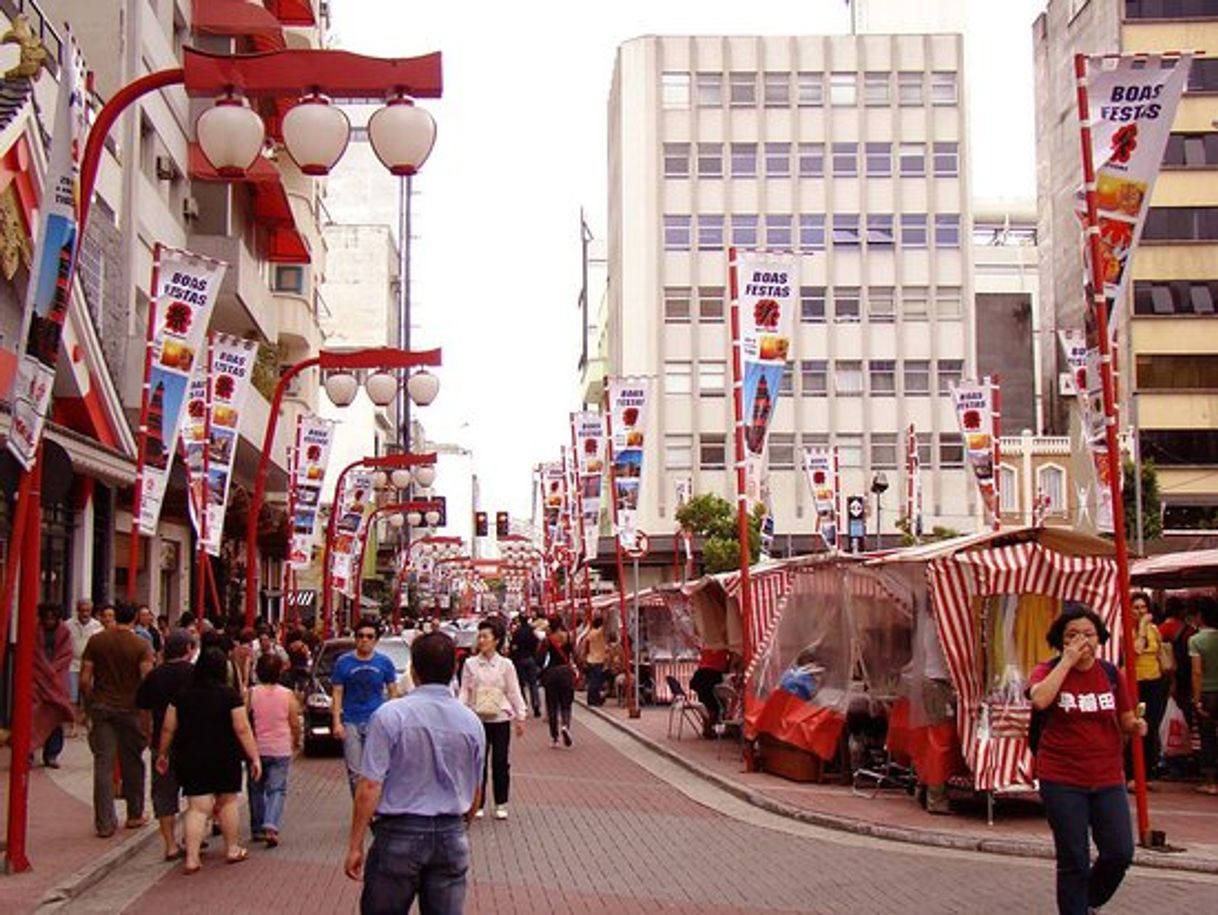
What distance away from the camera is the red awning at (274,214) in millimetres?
36438

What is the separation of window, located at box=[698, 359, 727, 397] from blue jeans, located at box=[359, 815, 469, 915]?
211 feet

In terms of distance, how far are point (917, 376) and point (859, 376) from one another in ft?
8.12

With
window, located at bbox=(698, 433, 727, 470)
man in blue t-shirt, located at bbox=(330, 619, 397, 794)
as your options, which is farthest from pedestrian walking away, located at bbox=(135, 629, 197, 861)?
window, located at bbox=(698, 433, 727, 470)

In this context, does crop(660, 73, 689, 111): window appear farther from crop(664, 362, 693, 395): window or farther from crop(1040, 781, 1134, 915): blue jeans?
crop(1040, 781, 1134, 915): blue jeans

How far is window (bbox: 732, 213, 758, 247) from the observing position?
2771 inches

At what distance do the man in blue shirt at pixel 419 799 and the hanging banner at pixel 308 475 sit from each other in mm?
27575

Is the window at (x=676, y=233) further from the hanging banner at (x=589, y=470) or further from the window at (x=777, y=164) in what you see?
the hanging banner at (x=589, y=470)

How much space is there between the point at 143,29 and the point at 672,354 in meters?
42.0

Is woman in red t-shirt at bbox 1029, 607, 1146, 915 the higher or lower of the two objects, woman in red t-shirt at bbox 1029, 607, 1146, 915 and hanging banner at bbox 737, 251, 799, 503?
the lower

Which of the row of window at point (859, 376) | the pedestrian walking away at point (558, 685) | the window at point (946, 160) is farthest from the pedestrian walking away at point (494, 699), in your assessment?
the window at point (946, 160)

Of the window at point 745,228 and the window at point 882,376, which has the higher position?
the window at point 745,228

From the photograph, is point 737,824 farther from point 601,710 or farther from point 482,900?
point 601,710

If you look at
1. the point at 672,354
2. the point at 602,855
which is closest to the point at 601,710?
the point at 602,855

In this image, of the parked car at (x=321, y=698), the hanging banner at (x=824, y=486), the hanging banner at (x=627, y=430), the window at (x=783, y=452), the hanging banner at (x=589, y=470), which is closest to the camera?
the parked car at (x=321, y=698)
